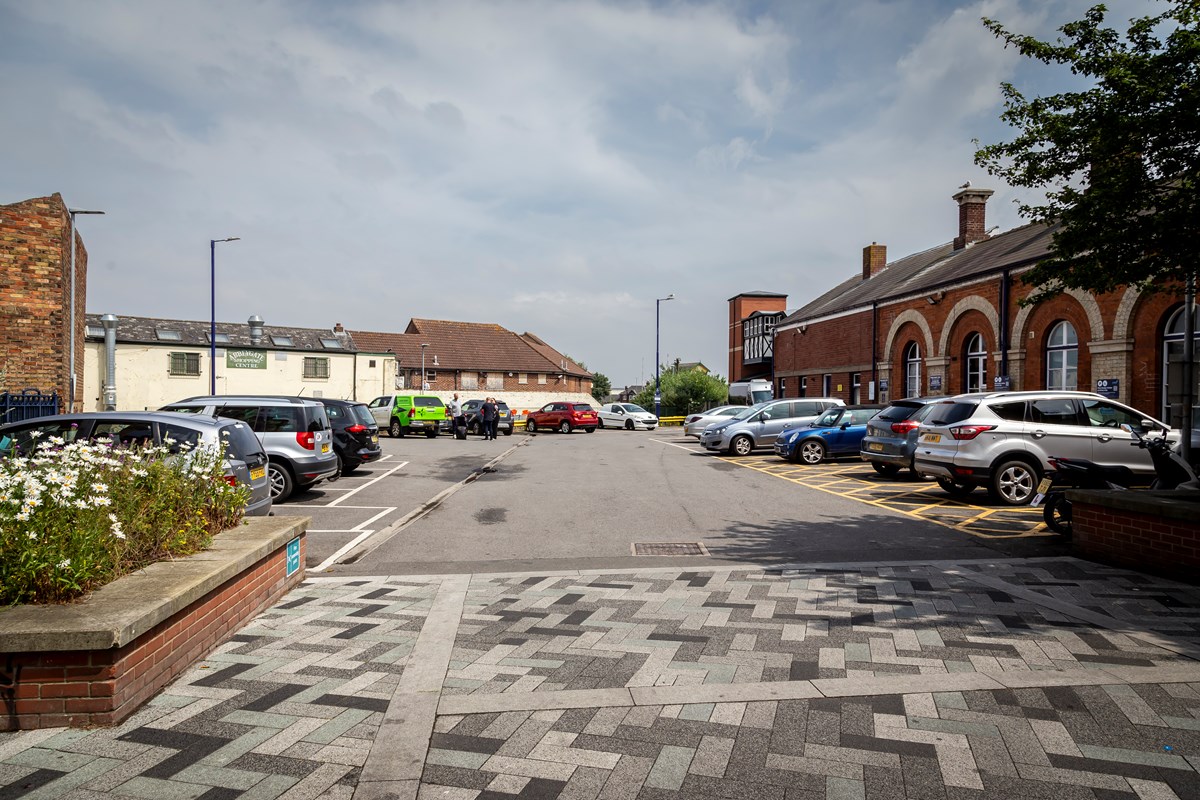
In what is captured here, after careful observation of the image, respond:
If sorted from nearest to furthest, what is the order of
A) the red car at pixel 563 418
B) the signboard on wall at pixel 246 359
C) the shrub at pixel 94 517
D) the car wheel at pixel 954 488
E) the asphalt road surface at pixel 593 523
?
the shrub at pixel 94 517 < the asphalt road surface at pixel 593 523 < the car wheel at pixel 954 488 < the red car at pixel 563 418 < the signboard on wall at pixel 246 359

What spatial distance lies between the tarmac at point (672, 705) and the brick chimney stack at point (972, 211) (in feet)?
102

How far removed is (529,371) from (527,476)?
47.3 metres

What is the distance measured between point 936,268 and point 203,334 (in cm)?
3922

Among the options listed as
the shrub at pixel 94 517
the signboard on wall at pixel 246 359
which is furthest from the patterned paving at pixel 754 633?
the signboard on wall at pixel 246 359

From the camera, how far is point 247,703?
12.1ft

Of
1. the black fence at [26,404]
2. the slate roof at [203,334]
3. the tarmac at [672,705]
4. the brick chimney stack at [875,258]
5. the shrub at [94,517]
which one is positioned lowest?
the tarmac at [672,705]

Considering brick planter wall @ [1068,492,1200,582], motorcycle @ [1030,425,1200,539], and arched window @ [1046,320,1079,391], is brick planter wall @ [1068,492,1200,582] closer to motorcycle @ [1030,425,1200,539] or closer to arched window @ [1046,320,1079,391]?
motorcycle @ [1030,425,1200,539]

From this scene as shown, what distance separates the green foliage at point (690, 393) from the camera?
5541cm

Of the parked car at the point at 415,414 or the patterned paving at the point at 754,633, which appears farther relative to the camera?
the parked car at the point at 415,414

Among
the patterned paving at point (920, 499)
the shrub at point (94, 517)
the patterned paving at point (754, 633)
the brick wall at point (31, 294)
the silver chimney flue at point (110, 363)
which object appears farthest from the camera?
the silver chimney flue at point (110, 363)

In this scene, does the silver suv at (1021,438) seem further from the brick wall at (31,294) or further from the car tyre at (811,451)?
the brick wall at (31,294)

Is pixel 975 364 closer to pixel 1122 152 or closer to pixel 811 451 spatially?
pixel 811 451

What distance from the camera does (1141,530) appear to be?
261 inches

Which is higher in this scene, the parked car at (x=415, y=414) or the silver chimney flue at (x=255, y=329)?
the silver chimney flue at (x=255, y=329)
